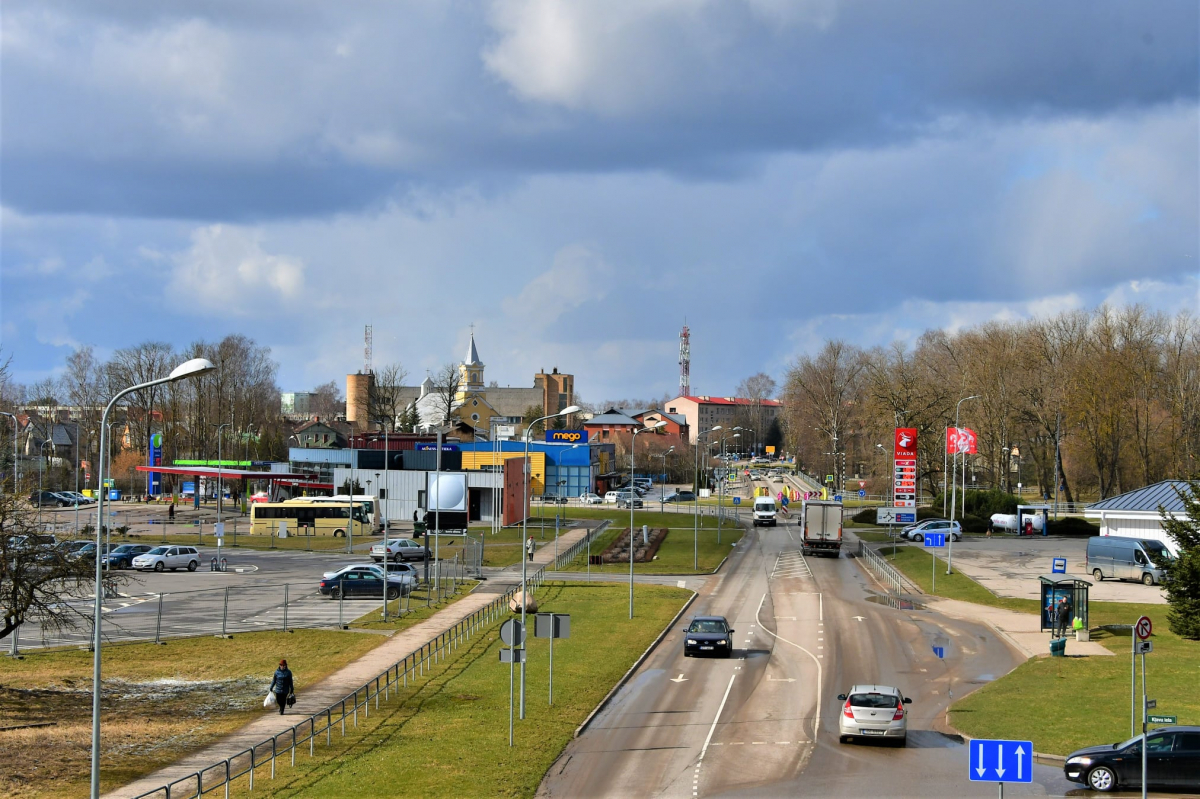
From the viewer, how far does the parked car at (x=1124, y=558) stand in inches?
2082

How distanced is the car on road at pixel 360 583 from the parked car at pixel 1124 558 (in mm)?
36012

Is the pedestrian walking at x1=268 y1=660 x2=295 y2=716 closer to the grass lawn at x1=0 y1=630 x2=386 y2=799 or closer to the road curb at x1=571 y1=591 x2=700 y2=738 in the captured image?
the grass lawn at x1=0 y1=630 x2=386 y2=799

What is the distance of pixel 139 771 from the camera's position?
21.5 metres

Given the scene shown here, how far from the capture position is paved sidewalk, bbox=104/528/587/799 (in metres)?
21.4

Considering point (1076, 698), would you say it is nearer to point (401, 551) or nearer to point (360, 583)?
point (360, 583)

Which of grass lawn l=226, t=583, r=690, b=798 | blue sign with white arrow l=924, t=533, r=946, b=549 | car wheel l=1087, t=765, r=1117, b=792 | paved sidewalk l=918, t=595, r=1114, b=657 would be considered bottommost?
paved sidewalk l=918, t=595, r=1114, b=657

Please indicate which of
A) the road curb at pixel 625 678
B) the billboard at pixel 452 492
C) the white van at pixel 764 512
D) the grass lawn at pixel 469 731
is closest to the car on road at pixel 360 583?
the grass lawn at pixel 469 731

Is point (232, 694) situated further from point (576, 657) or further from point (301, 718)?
point (576, 657)

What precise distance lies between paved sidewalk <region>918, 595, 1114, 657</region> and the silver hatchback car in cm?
1442

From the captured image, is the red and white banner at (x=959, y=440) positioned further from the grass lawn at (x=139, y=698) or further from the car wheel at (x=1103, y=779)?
the car wheel at (x=1103, y=779)

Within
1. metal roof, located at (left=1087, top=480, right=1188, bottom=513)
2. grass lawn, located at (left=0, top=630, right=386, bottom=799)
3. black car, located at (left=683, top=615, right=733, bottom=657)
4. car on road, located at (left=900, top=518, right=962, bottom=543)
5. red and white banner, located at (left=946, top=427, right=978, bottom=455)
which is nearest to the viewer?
grass lawn, located at (left=0, top=630, right=386, bottom=799)

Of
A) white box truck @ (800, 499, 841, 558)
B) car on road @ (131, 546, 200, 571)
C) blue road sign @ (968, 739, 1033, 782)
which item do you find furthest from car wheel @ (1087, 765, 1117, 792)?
car on road @ (131, 546, 200, 571)

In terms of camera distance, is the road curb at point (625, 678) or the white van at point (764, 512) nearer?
the road curb at point (625, 678)

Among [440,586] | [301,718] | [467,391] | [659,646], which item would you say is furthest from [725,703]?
[467,391]
